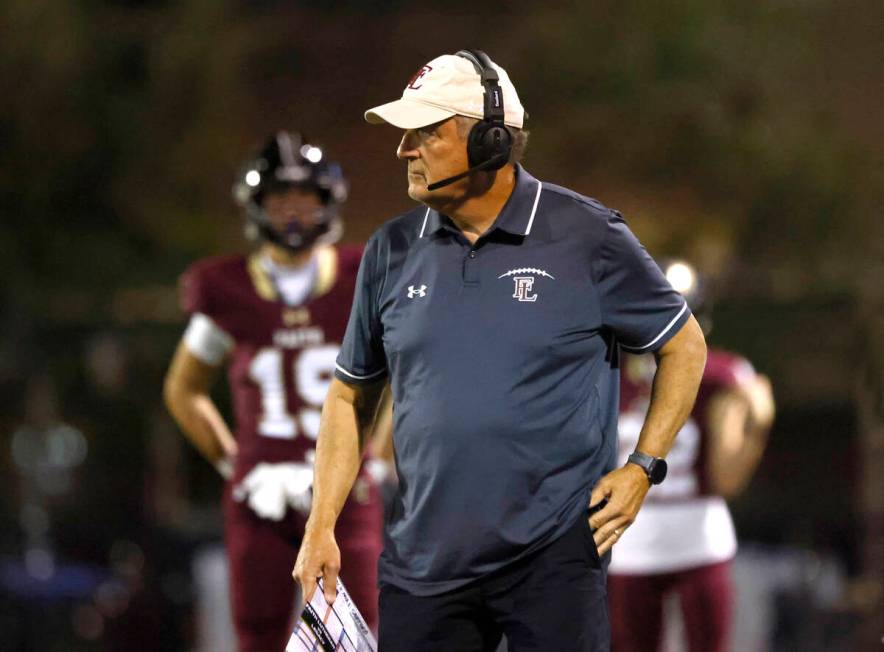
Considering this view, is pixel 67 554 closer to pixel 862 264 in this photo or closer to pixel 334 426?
pixel 334 426

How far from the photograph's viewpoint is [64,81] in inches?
622

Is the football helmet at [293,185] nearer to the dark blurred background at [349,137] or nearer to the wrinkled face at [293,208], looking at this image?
the wrinkled face at [293,208]

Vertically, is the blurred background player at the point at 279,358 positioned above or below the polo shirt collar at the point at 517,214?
below

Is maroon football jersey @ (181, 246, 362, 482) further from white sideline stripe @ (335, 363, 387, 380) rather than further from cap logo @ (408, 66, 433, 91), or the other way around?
cap logo @ (408, 66, 433, 91)

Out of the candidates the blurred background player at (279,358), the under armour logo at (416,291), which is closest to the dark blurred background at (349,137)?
the blurred background player at (279,358)

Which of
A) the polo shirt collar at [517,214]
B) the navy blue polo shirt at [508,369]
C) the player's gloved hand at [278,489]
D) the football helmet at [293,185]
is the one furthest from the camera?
the football helmet at [293,185]

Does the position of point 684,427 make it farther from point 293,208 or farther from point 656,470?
point 656,470

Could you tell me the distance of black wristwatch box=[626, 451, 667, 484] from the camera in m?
3.43

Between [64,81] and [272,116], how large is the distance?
286cm

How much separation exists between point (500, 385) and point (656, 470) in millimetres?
409

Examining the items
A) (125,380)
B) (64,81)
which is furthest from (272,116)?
(125,380)

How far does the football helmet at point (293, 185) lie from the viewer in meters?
5.18

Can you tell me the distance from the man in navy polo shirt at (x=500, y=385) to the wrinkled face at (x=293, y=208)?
1688 millimetres

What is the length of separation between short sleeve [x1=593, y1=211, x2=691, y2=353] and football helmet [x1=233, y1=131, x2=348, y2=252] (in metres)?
1.93
